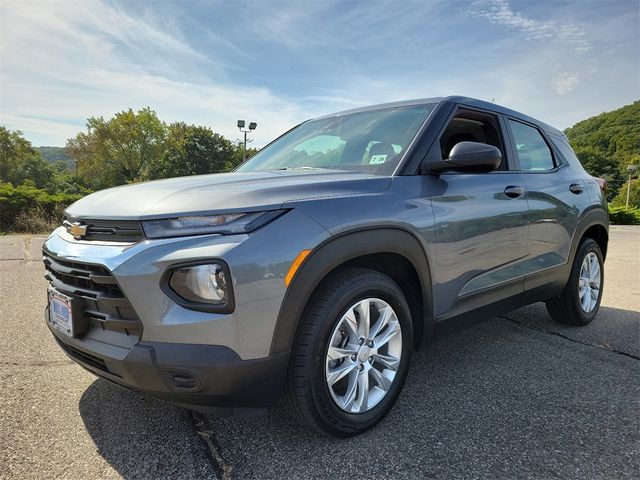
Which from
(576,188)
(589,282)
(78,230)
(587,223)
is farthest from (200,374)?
(589,282)

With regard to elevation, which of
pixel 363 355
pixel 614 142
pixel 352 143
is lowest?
→ pixel 363 355

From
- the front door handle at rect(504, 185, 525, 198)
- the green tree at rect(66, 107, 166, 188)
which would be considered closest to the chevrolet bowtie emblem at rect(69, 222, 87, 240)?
the front door handle at rect(504, 185, 525, 198)

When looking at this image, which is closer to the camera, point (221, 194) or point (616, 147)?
point (221, 194)

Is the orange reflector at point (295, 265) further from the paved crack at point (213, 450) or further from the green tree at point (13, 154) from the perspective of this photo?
the green tree at point (13, 154)

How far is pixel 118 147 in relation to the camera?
59375 millimetres

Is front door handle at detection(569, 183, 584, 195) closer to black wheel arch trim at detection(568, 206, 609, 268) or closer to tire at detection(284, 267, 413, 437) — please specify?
black wheel arch trim at detection(568, 206, 609, 268)

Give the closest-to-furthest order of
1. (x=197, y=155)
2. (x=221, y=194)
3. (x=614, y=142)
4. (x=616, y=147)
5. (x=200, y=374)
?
(x=200, y=374)
(x=221, y=194)
(x=197, y=155)
(x=614, y=142)
(x=616, y=147)

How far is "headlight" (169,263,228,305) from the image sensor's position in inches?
67.0

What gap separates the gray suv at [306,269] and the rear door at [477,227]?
11 mm

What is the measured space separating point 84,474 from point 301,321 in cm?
108

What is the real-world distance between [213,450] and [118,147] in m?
64.3

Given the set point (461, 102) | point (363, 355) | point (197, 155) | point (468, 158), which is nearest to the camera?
point (363, 355)

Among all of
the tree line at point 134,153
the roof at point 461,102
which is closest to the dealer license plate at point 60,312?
the roof at point 461,102

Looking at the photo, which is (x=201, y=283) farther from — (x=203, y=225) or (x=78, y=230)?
(x=78, y=230)
